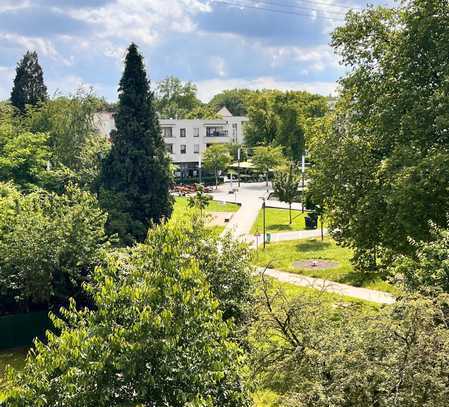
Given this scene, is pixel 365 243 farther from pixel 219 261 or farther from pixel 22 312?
pixel 22 312

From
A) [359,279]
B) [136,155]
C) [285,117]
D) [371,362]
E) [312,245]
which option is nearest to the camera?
[371,362]

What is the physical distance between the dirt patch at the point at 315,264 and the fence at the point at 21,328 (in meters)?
13.2

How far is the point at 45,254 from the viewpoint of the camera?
16.9 m

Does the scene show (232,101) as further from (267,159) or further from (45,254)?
(45,254)

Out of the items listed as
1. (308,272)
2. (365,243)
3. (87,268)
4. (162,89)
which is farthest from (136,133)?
(162,89)

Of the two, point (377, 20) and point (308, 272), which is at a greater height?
point (377, 20)

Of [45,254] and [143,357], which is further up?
[143,357]

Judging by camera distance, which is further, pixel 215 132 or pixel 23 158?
pixel 215 132

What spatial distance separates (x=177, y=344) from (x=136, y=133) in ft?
88.1

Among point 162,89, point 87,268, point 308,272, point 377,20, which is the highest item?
point 162,89

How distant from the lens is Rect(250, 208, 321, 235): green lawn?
39047 millimetres

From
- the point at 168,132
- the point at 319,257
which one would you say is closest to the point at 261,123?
the point at 168,132

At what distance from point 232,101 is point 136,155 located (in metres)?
96.4

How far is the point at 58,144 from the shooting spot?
133 ft
